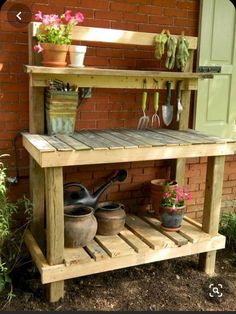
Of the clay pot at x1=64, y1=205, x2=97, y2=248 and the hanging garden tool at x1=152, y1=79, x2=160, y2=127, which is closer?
the clay pot at x1=64, y1=205, x2=97, y2=248

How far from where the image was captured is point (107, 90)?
3.48 metres

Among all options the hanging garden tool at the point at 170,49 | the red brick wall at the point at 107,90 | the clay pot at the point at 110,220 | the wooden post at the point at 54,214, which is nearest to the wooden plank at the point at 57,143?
the wooden post at the point at 54,214

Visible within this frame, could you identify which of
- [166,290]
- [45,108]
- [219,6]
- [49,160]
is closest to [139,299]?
[166,290]

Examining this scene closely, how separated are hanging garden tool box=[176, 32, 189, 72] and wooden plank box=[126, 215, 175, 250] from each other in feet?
4.63

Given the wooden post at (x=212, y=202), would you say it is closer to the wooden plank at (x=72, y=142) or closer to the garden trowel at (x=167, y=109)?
the garden trowel at (x=167, y=109)

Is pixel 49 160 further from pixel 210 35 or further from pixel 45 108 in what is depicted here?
pixel 210 35

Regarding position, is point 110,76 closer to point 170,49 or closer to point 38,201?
point 170,49

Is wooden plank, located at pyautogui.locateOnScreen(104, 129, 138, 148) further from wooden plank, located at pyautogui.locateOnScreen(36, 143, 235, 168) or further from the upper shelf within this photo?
the upper shelf

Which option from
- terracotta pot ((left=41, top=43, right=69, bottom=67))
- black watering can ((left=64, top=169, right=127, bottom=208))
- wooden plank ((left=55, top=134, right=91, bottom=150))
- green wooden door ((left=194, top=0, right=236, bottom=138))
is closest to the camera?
wooden plank ((left=55, top=134, right=91, bottom=150))

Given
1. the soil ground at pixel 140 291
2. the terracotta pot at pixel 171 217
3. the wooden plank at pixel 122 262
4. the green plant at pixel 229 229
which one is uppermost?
the terracotta pot at pixel 171 217

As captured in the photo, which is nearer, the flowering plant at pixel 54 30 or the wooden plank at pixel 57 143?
the wooden plank at pixel 57 143

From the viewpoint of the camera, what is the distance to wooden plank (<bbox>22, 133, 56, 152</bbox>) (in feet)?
8.26

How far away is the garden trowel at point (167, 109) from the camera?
11.1 feet

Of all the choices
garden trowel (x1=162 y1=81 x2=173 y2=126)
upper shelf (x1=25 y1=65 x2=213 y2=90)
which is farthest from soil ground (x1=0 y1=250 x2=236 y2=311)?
upper shelf (x1=25 y1=65 x2=213 y2=90)
